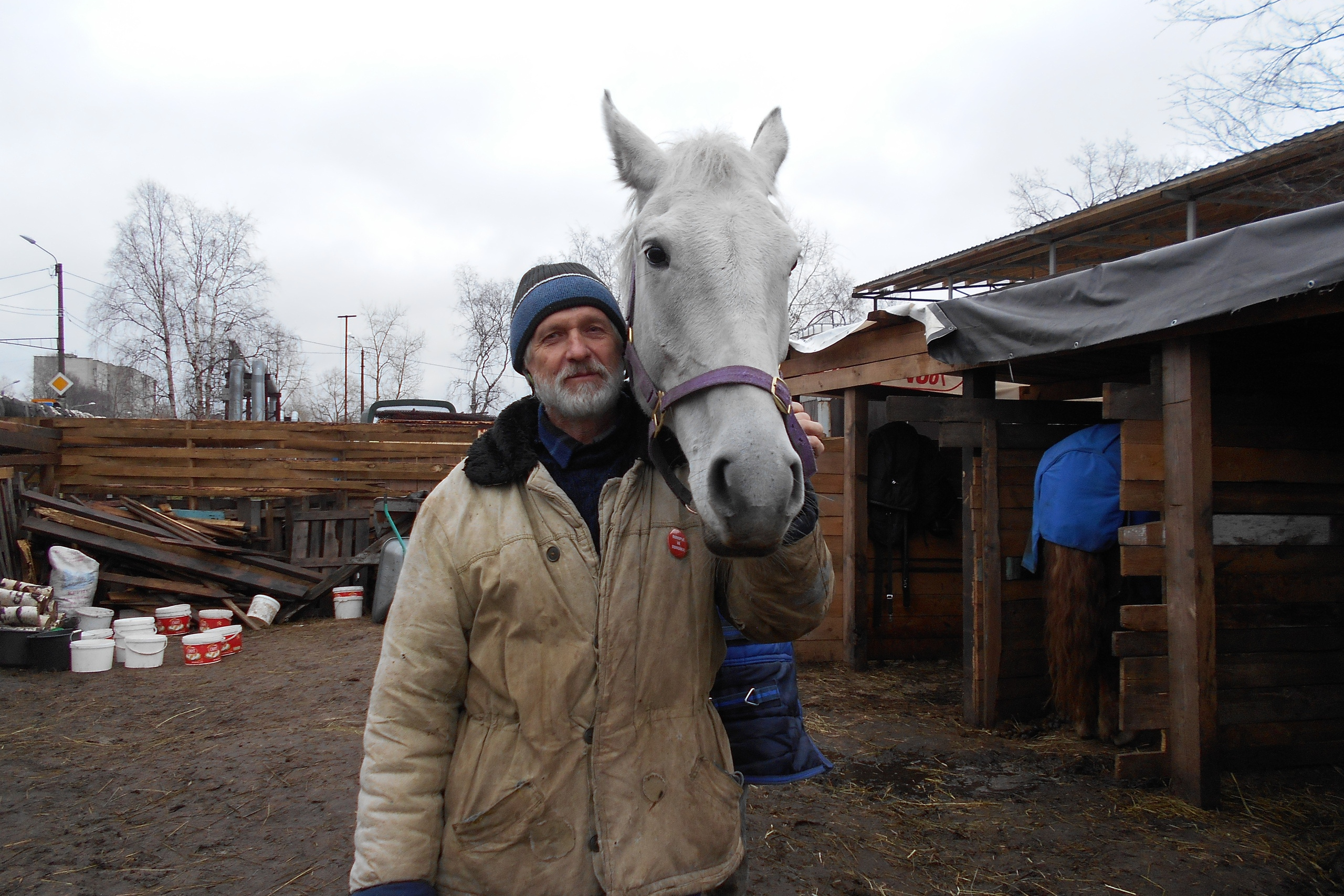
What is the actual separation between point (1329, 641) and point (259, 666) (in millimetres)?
8149

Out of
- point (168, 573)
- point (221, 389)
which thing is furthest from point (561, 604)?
point (221, 389)

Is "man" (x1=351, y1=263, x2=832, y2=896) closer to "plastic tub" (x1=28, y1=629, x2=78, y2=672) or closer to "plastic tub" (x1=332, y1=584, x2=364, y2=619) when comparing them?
"plastic tub" (x1=28, y1=629, x2=78, y2=672)

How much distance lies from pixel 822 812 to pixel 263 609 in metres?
7.29

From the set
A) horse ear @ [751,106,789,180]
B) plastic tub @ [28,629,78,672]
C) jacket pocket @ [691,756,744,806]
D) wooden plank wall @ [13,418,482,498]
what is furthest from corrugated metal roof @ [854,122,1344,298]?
plastic tub @ [28,629,78,672]

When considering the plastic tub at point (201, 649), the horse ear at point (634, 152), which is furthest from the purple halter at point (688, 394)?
the plastic tub at point (201, 649)

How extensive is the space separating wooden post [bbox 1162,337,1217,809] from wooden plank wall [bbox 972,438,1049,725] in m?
1.24

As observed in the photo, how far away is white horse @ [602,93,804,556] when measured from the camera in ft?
3.65

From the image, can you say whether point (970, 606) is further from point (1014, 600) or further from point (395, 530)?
point (395, 530)

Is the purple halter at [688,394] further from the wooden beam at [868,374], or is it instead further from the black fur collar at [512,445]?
the wooden beam at [868,374]

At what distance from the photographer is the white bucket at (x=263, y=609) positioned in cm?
846

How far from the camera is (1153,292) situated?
11.6ft

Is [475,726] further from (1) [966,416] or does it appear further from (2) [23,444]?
(2) [23,444]

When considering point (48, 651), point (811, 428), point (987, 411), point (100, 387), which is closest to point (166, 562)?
point (48, 651)

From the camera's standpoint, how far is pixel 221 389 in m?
25.6
